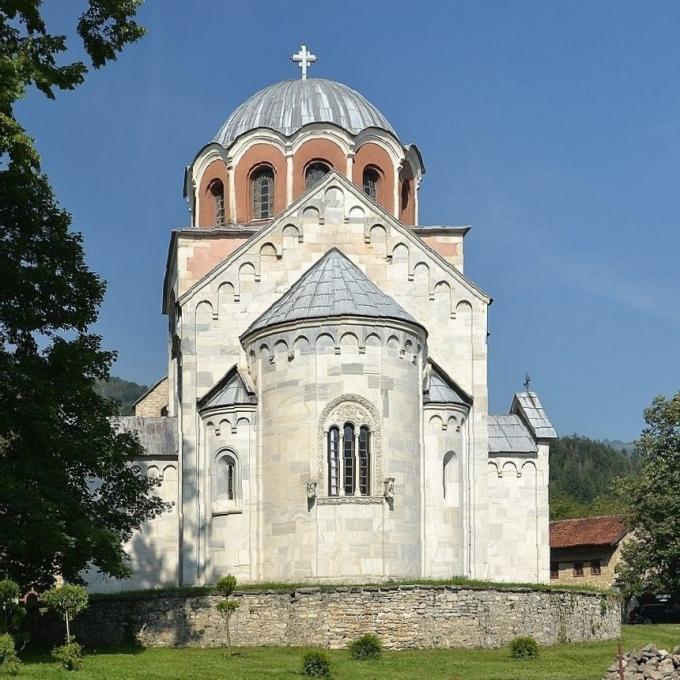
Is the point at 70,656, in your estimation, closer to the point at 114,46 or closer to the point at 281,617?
the point at 281,617

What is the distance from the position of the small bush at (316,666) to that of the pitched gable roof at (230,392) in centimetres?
1099

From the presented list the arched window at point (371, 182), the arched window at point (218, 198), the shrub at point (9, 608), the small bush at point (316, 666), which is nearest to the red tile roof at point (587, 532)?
the arched window at point (371, 182)

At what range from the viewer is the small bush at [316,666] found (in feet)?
82.8

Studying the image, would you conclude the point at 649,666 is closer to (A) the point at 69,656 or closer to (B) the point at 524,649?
(B) the point at 524,649

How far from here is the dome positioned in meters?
42.9

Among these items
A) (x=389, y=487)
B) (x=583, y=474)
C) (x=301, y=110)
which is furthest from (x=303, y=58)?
(x=583, y=474)

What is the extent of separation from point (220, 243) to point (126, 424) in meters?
6.25

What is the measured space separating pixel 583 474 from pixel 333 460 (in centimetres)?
9495

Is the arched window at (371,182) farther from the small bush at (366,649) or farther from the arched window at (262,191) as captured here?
the small bush at (366,649)

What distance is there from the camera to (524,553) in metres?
37.8

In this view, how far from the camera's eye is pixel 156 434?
37.6 metres

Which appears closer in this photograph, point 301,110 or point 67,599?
point 67,599

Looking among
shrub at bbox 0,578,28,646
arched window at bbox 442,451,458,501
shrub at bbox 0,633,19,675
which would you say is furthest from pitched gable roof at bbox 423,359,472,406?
shrub at bbox 0,633,19,675

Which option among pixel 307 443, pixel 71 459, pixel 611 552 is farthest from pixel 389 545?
pixel 611 552
